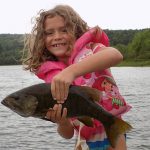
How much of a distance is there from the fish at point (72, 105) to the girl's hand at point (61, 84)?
0.27 feet

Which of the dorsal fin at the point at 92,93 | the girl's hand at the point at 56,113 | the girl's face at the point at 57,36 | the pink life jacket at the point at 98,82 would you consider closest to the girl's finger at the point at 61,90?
the girl's hand at the point at 56,113

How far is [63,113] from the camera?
3.30 meters

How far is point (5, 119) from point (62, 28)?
65.8 ft

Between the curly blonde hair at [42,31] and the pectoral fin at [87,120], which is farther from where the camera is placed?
the curly blonde hair at [42,31]

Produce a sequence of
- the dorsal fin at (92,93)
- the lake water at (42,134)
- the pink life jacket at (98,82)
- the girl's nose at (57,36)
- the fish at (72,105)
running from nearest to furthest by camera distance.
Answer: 1. the fish at (72,105)
2. the dorsal fin at (92,93)
3. the pink life jacket at (98,82)
4. the girl's nose at (57,36)
5. the lake water at (42,134)

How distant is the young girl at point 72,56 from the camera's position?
3.77m

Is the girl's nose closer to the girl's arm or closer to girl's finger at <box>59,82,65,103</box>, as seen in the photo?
the girl's arm

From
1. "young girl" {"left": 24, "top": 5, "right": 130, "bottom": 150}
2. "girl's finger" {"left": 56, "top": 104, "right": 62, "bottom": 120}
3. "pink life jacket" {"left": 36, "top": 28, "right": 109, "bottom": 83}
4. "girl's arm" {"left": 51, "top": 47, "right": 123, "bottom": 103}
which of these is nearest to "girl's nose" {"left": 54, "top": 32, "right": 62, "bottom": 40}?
"young girl" {"left": 24, "top": 5, "right": 130, "bottom": 150}

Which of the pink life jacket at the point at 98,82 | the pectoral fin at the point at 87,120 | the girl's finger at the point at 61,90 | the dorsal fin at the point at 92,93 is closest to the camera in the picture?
the girl's finger at the point at 61,90

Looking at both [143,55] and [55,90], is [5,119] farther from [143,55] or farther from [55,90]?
[143,55]

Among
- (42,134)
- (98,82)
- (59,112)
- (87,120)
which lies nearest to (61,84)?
(59,112)

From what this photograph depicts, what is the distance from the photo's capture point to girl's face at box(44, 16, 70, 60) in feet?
12.9

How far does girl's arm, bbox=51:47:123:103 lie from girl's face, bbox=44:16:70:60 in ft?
2.31

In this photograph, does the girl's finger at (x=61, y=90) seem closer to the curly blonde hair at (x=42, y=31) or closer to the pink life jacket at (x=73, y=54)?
the pink life jacket at (x=73, y=54)
